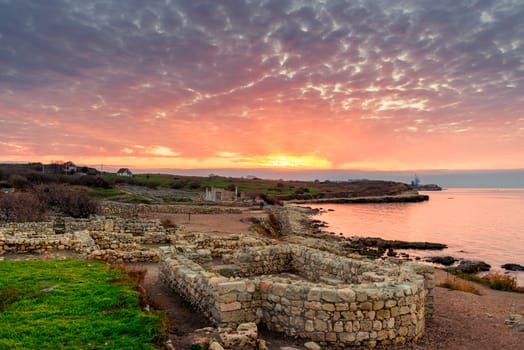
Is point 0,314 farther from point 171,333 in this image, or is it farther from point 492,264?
point 492,264

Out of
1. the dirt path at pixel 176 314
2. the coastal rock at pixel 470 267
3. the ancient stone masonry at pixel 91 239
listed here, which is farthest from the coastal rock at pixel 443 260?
the dirt path at pixel 176 314

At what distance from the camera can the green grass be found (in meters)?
6.33

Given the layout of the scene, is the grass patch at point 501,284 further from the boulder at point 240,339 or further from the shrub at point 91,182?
the shrub at point 91,182

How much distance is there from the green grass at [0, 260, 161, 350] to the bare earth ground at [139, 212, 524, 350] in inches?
32.1

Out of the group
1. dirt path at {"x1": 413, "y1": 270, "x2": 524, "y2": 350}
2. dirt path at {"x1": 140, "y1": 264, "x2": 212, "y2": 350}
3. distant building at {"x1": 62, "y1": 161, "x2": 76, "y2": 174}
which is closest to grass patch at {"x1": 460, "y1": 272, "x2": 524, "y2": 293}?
dirt path at {"x1": 413, "y1": 270, "x2": 524, "y2": 350}

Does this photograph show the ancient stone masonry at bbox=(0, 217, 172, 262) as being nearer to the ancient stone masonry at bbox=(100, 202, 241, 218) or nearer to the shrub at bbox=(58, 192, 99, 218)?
the shrub at bbox=(58, 192, 99, 218)

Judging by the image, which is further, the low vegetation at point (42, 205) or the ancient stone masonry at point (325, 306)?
the low vegetation at point (42, 205)

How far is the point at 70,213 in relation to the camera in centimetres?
2914

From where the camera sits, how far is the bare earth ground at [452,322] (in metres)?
8.03

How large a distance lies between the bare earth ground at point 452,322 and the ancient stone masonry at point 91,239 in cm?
191

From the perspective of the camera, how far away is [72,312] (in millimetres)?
7629

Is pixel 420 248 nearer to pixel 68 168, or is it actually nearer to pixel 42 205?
pixel 42 205

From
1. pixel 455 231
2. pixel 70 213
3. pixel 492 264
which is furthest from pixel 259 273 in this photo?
pixel 455 231

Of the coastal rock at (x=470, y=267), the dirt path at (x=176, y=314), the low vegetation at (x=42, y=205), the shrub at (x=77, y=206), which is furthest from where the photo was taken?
the shrub at (x=77, y=206)
